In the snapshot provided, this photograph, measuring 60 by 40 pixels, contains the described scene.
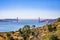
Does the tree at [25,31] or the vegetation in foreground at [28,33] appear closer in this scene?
the vegetation in foreground at [28,33]

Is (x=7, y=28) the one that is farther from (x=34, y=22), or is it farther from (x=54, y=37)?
(x=54, y=37)

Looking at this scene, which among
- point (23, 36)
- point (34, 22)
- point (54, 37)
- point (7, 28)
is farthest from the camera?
point (34, 22)

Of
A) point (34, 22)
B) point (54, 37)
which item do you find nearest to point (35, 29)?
point (34, 22)

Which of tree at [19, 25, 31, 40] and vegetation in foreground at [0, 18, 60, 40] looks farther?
tree at [19, 25, 31, 40]

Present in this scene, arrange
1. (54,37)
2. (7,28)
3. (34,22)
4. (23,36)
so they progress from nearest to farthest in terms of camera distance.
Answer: (54,37) < (23,36) < (7,28) < (34,22)

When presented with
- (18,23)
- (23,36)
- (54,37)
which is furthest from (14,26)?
(54,37)

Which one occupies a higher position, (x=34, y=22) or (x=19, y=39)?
(x=34, y=22)

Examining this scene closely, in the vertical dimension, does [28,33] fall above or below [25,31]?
below

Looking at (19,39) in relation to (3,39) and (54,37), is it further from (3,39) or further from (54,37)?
(54,37)

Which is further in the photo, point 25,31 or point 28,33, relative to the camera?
point 25,31

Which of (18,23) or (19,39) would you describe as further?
(18,23)
